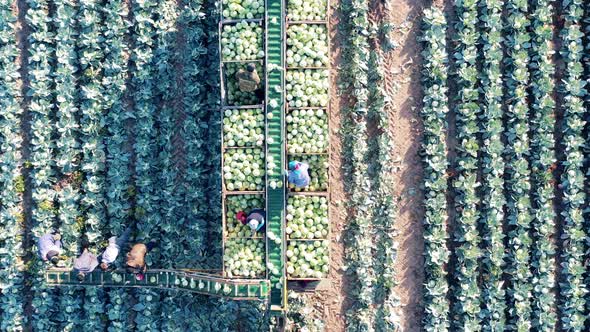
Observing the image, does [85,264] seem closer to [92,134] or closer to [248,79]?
[92,134]

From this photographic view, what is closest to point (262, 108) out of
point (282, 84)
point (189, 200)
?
point (282, 84)

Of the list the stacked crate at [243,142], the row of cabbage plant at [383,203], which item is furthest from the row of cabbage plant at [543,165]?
the stacked crate at [243,142]

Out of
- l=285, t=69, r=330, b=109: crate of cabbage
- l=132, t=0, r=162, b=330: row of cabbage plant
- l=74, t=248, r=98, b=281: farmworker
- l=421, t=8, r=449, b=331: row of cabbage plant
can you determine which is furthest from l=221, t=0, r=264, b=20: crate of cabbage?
l=74, t=248, r=98, b=281: farmworker

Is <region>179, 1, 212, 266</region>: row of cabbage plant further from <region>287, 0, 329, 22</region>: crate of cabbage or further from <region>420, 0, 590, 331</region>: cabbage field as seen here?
<region>420, 0, 590, 331</region>: cabbage field

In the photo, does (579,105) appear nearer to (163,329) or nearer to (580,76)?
(580,76)

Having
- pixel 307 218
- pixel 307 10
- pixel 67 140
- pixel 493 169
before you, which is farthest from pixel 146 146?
pixel 493 169

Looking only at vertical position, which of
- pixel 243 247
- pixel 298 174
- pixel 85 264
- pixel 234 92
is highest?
pixel 234 92

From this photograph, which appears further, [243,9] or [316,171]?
[316,171]
